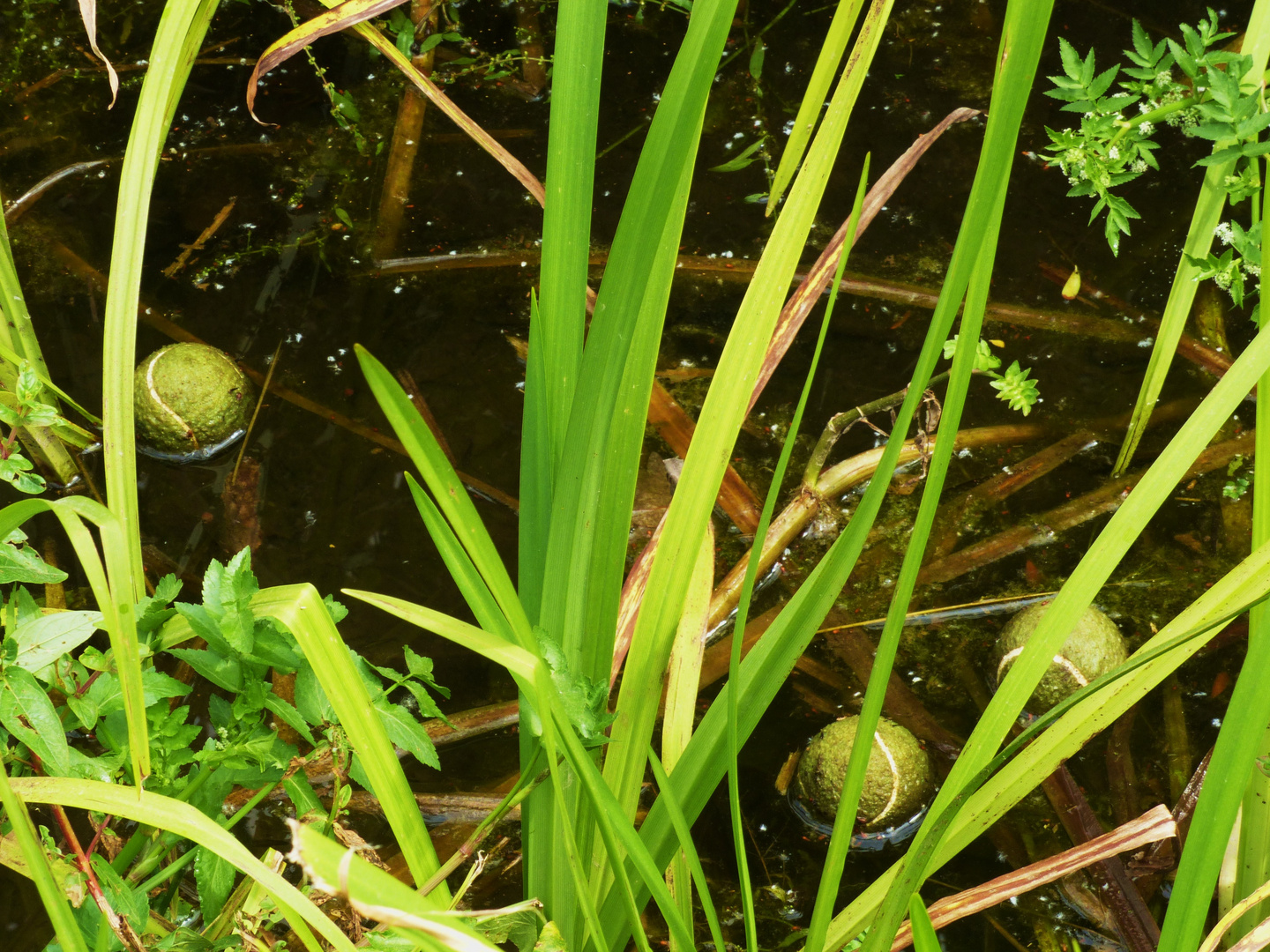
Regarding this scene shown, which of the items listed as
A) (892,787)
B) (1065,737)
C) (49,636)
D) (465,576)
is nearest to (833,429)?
(892,787)

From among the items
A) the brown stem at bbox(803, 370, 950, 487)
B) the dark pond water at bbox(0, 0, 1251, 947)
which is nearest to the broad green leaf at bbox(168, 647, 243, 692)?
the dark pond water at bbox(0, 0, 1251, 947)

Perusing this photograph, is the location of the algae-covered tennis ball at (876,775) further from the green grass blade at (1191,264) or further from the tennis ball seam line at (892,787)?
the green grass blade at (1191,264)

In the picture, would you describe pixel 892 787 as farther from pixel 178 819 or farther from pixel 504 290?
pixel 504 290

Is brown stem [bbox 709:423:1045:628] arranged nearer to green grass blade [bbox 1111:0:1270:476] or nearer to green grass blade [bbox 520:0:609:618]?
green grass blade [bbox 1111:0:1270:476]

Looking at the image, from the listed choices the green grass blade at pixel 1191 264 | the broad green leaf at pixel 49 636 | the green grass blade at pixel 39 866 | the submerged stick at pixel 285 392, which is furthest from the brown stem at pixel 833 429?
the green grass blade at pixel 39 866

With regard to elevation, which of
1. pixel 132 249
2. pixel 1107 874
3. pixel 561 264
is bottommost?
pixel 1107 874

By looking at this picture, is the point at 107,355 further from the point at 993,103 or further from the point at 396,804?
the point at 993,103
